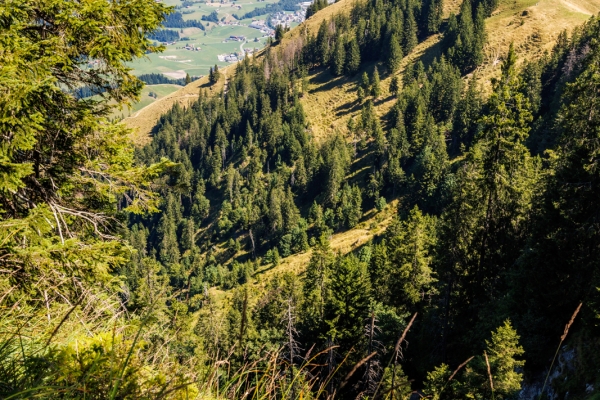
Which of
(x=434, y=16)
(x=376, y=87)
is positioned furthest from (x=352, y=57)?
(x=434, y=16)

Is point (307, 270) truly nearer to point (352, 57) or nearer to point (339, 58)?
point (352, 57)

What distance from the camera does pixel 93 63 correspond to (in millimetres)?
7941

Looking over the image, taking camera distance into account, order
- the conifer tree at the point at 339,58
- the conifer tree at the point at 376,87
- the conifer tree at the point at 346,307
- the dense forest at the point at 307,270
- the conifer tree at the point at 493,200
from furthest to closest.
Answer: the conifer tree at the point at 339,58
the conifer tree at the point at 376,87
the conifer tree at the point at 346,307
the conifer tree at the point at 493,200
the dense forest at the point at 307,270

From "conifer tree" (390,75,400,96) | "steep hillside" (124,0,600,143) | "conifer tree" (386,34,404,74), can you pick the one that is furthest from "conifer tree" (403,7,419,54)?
"conifer tree" (390,75,400,96)

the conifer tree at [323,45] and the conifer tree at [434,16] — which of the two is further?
the conifer tree at [323,45]

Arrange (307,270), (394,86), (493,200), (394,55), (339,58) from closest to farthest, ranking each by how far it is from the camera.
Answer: (493,200) → (307,270) → (394,86) → (394,55) → (339,58)

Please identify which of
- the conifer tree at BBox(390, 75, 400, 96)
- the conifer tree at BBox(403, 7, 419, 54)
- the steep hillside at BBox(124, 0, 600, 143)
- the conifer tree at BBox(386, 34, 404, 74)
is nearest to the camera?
the steep hillside at BBox(124, 0, 600, 143)

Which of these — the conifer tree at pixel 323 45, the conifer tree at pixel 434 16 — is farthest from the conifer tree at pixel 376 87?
the conifer tree at pixel 323 45

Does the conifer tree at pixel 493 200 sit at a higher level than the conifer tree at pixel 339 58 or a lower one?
higher

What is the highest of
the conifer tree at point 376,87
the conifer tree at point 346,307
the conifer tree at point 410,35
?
the conifer tree at point 410,35

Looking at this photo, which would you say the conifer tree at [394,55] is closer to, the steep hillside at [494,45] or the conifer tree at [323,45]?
the steep hillside at [494,45]

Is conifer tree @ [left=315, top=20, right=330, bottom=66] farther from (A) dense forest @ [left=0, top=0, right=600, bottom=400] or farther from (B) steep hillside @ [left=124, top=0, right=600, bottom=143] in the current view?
(A) dense forest @ [left=0, top=0, right=600, bottom=400]

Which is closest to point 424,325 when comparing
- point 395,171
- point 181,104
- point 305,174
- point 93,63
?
point 93,63

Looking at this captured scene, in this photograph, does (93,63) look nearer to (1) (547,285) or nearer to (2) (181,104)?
(1) (547,285)
